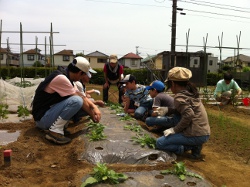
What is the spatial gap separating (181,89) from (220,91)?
5.02 metres

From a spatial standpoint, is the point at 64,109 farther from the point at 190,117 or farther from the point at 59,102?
the point at 190,117

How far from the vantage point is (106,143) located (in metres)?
3.08

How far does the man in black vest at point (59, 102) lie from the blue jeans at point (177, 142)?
35.6 inches

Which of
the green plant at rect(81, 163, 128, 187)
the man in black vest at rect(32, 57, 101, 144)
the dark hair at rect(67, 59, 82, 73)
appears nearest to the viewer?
the green plant at rect(81, 163, 128, 187)

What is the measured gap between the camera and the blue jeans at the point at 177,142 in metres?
3.03

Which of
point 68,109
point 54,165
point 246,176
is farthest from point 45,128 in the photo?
point 246,176

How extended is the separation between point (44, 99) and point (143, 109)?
188 centimetres

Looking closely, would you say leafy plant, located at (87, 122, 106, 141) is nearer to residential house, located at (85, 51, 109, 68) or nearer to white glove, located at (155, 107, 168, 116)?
white glove, located at (155, 107, 168, 116)

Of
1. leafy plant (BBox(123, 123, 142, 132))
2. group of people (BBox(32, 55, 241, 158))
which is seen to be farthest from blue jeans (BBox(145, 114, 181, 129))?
leafy plant (BBox(123, 123, 142, 132))

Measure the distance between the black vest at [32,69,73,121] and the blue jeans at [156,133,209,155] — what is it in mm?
1301

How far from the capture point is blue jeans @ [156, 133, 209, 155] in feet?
9.93

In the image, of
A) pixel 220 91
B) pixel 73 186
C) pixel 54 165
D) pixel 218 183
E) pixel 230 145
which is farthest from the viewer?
pixel 220 91

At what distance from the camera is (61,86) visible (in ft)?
10.6

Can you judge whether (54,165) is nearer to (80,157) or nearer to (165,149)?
(80,157)
